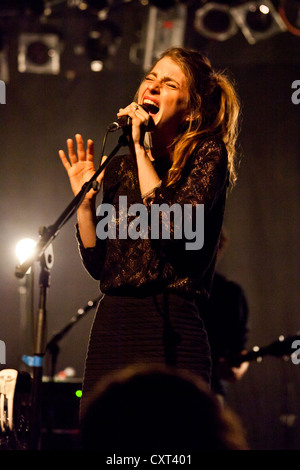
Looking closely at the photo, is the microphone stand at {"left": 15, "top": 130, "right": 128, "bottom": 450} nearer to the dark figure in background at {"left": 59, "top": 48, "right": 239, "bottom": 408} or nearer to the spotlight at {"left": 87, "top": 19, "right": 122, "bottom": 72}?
the dark figure in background at {"left": 59, "top": 48, "right": 239, "bottom": 408}

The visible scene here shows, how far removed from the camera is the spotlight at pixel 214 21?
4.76 meters

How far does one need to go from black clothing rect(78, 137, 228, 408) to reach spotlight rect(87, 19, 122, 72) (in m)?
3.33

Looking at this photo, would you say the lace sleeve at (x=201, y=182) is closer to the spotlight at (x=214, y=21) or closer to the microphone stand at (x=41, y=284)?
the microphone stand at (x=41, y=284)

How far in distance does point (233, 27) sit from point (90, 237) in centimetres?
333

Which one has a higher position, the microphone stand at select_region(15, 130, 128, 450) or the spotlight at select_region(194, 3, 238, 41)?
the spotlight at select_region(194, 3, 238, 41)

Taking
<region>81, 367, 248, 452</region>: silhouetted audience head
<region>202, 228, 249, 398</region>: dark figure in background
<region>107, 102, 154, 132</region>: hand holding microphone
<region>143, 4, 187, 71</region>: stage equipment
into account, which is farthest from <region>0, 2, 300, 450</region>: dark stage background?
<region>81, 367, 248, 452</region>: silhouetted audience head

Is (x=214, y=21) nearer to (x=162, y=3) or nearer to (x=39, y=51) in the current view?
(x=162, y=3)

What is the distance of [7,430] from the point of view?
1929 millimetres

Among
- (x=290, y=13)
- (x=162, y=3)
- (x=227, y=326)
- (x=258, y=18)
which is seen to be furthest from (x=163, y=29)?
(x=227, y=326)

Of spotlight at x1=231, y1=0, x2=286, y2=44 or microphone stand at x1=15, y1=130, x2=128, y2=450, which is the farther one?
spotlight at x1=231, y1=0, x2=286, y2=44

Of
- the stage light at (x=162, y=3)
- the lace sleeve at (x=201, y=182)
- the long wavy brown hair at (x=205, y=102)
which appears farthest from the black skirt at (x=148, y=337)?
the stage light at (x=162, y=3)

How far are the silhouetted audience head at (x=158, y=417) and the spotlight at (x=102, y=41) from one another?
13.9 ft

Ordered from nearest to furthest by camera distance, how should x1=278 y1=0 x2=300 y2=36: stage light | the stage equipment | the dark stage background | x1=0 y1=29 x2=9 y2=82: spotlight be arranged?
x1=278 y1=0 x2=300 y2=36: stage light → the stage equipment → x1=0 y1=29 x2=9 y2=82: spotlight → the dark stage background

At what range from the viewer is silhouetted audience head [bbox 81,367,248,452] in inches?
42.3
